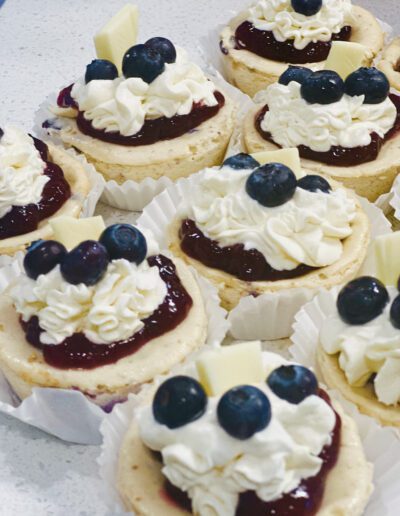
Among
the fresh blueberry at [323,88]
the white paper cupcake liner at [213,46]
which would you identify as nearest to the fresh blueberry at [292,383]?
the fresh blueberry at [323,88]

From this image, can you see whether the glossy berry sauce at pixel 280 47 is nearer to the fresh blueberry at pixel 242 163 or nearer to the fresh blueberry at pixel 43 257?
the fresh blueberry at pixel 242 163

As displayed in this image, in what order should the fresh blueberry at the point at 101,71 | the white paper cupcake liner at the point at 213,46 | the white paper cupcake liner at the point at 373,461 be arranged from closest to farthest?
the white paper cupcake liner at the point at 373,461 → the fresh blueberry at the point at 101,71 → the white paper cupcake liner at the point at 213,46

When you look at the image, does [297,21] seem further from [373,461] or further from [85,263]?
[373,461]

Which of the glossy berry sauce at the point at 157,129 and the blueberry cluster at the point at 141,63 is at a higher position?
the blueberry cluster at the point at 141,63

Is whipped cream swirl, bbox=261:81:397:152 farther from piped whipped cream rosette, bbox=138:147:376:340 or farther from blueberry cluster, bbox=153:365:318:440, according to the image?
blueberry cluster, bbox=153:365:318:440

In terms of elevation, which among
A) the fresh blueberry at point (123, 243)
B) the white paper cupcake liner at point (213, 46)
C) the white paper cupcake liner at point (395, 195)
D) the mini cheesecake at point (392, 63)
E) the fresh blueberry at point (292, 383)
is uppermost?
the fresh blueberry at point (123, 243)

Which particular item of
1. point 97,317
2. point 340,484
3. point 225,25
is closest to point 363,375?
point 340,484

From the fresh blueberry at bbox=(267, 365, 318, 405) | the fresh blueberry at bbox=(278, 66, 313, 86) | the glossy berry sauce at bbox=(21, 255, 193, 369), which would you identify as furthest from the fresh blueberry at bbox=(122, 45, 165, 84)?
the fresh blueberry at bbox=(267, 365, 318, 405)
